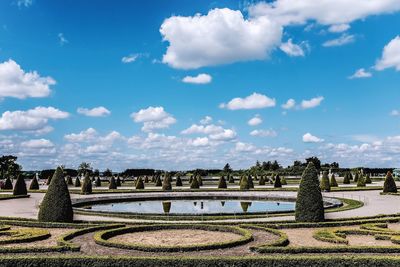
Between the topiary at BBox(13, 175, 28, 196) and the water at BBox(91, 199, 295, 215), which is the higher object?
the topiary at BBox(13, 175, 28, 196)

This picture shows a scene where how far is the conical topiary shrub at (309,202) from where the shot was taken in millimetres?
20906

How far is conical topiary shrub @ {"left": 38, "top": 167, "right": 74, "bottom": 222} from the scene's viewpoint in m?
21.1

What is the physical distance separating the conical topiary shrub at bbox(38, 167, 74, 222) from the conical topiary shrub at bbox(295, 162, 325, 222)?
11.6m

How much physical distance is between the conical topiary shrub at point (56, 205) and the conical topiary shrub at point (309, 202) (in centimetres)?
1157

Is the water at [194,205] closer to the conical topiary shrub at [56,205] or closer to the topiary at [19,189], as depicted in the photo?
the conical topiary shrub at [56,205]

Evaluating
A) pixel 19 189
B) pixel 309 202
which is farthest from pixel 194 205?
pixel 19 189

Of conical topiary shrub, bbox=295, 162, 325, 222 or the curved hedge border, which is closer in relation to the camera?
the curved hedge border

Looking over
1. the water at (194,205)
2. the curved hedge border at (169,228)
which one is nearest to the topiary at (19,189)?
the water at (194,205)

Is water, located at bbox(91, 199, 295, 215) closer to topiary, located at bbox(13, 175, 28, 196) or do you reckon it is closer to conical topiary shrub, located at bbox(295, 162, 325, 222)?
conical topiary shrub, located at bbox(295, 162, 325, 222)

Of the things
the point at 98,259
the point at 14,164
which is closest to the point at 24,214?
the point at 98,259

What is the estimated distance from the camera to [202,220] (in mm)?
23016

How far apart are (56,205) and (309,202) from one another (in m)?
12.7

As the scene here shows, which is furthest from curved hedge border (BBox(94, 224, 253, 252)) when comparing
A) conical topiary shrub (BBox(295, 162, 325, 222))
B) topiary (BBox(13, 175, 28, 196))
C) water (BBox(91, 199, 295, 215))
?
topiary (BBox(13, 175, 28, 196))

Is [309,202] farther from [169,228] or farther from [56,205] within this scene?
[56,205]
